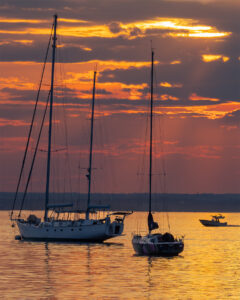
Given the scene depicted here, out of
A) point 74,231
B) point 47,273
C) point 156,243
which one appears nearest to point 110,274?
point 47,273

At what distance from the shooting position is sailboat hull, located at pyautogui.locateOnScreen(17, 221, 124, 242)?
114 m

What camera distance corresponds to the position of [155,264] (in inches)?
3371

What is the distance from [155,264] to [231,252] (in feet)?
114

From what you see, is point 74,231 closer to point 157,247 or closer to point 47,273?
point 157,247

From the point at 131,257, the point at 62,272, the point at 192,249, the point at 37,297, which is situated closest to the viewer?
the point at 37,297

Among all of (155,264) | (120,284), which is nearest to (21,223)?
(155,264)

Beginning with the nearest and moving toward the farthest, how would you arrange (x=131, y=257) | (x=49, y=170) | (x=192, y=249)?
(x=131, y=257), (x=49, y=170), (x=192, y=249)

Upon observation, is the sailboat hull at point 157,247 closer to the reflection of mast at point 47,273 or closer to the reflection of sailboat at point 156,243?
the reflection of sailboat at point 156,243

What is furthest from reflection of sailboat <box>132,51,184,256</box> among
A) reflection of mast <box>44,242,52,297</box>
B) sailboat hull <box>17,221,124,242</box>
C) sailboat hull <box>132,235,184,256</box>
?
sailboat hull <box>17,221,124,242</box>

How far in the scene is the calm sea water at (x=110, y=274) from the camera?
60.6 metres

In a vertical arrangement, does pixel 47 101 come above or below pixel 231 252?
above

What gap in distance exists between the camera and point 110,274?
76062 mm

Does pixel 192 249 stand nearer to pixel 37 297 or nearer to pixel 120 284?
pixel 120 284

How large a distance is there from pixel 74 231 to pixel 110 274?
38.4 meters
